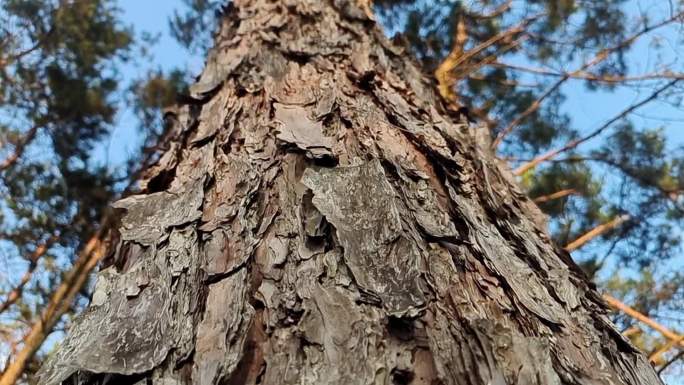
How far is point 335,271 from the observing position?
851 millimetres

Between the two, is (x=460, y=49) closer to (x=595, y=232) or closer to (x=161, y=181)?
(x=595, y=232)

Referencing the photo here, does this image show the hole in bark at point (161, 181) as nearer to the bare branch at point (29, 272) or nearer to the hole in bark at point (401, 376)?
the hole in bark at point (401, 376)

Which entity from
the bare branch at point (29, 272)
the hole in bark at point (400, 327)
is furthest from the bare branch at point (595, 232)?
the bare branch at point (29, 272)

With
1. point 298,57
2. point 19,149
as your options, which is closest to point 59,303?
point 19,149

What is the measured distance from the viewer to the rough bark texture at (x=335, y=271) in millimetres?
723

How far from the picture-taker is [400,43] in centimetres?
239

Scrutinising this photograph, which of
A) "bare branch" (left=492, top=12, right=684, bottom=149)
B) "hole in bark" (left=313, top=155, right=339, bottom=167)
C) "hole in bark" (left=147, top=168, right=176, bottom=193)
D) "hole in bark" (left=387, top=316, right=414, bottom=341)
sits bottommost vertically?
"hole in bark" (left=387, top=316, right=414, bottom=341)

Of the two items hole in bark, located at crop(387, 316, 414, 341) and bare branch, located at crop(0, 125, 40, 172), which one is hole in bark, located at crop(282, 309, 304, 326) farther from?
bare branch, located at crop(0, 125, 40, 172)

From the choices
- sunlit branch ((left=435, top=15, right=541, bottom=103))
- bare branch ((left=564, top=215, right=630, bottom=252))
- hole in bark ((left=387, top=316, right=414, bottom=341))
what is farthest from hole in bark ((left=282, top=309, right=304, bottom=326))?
→ sunlit branch ((left=435, top=15, right=541, bottom=103))

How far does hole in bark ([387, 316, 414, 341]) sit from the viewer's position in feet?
2.43

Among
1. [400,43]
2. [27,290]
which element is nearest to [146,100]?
[27,290]

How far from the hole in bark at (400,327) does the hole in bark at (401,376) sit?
5 centimetres

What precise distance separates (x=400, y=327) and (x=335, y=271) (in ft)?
0.47

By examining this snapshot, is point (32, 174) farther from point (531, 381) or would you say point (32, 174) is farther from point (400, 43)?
point (531, 381)
